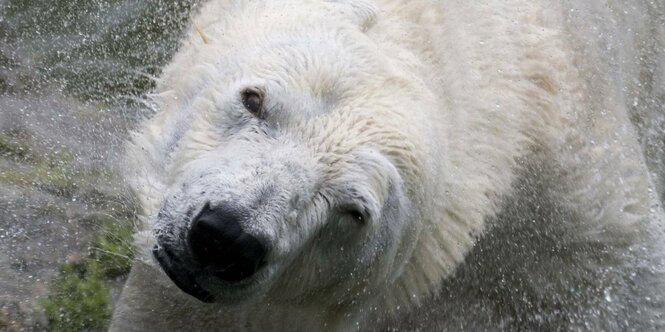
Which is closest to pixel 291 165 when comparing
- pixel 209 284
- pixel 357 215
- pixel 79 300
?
pixel 357 215

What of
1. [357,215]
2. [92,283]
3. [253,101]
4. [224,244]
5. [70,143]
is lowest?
[92,283]

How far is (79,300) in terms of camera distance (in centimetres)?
366

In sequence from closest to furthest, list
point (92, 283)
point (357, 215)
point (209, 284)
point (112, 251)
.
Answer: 1. point (209, 284)
2. point (357, 215)
3. point (92, 283)
4. point (112, 251)

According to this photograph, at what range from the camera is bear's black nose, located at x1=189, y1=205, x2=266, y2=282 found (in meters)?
2.22

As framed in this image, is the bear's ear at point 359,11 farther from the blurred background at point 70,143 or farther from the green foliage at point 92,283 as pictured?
the green foliage at point 92,283

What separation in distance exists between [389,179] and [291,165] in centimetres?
33

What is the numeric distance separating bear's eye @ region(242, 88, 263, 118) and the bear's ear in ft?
1.79

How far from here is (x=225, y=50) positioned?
2877 mm

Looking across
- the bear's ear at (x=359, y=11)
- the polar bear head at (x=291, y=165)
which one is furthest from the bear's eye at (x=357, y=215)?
the bear's ear at (x=359, y=11)

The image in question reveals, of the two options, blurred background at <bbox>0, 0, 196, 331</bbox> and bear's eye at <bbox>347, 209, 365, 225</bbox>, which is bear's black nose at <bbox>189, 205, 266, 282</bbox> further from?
blurred background at <bbox>0, 0, 196, 331</bbox>

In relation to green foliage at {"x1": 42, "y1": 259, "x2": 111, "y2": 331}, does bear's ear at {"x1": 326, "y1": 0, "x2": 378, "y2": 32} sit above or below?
above

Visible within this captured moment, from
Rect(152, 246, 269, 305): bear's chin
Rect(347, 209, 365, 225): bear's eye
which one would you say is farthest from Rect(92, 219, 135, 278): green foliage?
Rect(347, 209, 365, 225): bear's eye

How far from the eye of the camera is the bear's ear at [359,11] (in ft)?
9.70

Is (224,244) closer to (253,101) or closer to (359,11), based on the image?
(253,101)
